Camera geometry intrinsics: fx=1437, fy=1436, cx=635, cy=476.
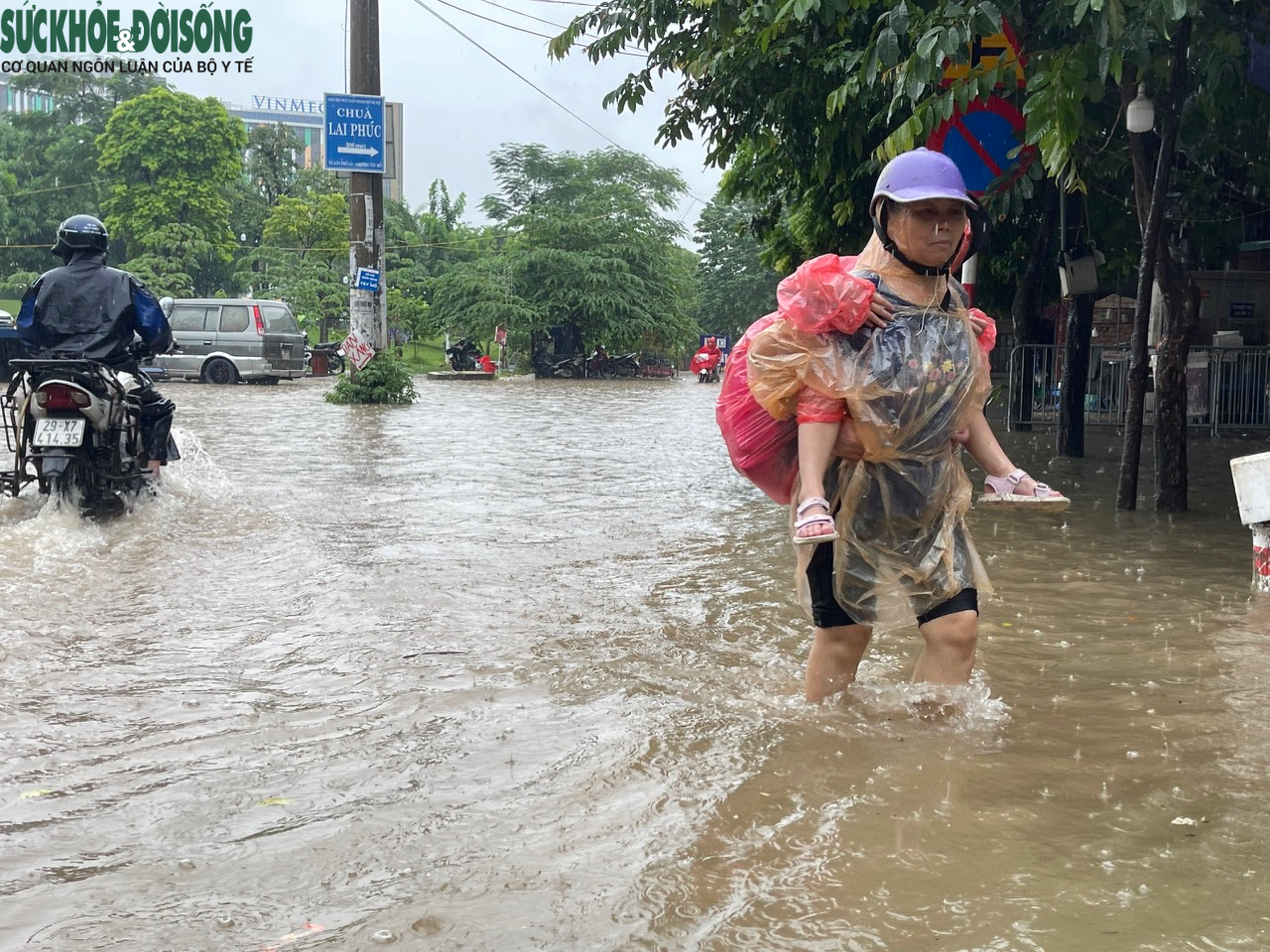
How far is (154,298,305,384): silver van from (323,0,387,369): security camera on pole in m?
8.66

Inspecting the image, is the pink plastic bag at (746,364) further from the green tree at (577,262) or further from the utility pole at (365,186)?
the green tree at (577,262)

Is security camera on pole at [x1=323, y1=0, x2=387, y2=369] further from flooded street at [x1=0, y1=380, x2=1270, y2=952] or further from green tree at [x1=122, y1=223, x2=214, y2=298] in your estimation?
green tree at [x1=122, y1=223, x2=214, y2=298]

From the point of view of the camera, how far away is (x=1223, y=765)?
13.5 feet

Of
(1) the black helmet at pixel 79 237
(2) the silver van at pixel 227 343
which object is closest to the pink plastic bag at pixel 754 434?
(1) the black helmet at pixel 79 237

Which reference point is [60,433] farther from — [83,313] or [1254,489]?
[1254,489]

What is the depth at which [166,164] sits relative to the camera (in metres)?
57.7

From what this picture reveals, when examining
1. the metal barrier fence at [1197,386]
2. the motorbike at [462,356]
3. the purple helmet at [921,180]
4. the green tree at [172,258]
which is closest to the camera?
the purple helmet at [921,180]

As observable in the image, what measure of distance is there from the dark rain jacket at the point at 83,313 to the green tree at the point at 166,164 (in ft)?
167

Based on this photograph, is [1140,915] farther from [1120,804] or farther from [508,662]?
[508,662]

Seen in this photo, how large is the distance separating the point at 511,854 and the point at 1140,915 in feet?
4.60

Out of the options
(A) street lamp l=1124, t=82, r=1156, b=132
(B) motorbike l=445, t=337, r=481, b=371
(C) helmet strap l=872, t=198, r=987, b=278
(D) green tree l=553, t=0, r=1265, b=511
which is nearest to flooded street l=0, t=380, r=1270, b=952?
(C) helmet strap l=872, t=198, r=987, b=278

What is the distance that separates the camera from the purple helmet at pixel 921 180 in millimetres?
4031

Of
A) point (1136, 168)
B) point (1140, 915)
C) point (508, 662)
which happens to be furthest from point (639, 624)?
point (1136, 168)

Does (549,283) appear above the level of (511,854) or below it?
above
